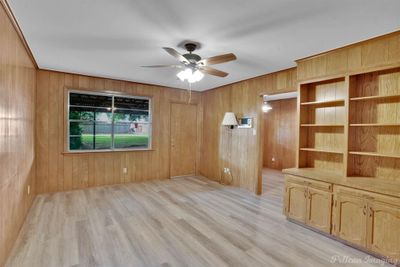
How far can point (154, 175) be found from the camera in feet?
18.3

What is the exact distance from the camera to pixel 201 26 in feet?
7.74

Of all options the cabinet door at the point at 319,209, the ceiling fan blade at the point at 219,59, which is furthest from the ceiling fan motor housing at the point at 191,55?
the cabinet door at the point at 319,209

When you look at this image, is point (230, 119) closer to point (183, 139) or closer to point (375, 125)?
point (183, 139)

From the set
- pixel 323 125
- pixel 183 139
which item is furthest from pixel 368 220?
pixel 183 139

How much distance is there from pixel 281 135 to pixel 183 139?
3722 mm

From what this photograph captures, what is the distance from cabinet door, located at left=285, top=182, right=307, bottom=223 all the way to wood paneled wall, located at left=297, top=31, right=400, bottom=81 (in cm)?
170

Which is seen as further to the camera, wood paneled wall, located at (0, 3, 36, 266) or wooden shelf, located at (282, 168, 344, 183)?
wooden shelf, located at (282, 168, 344, 183)

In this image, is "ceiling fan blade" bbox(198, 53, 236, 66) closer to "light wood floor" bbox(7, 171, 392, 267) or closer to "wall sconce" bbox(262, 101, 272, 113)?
"light wood floor" bbox(7, 171, 392, 267)

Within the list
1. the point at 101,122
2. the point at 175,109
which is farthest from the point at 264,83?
the point at 101,122

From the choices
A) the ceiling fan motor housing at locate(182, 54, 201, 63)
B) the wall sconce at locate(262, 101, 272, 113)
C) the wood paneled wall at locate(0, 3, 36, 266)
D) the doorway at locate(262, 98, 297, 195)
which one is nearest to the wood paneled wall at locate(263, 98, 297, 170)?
the doorway at locate(262, 98, 297, 195)

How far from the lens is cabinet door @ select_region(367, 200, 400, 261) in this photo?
218cm

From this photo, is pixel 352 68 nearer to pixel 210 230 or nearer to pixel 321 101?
pixel 321 101

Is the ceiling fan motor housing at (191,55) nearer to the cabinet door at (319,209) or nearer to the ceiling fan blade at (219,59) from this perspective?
the ceiling fan blade at (219,59)

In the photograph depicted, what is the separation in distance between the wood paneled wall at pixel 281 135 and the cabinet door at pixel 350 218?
4496 millimetres
